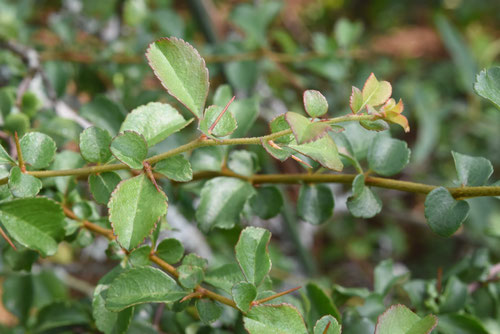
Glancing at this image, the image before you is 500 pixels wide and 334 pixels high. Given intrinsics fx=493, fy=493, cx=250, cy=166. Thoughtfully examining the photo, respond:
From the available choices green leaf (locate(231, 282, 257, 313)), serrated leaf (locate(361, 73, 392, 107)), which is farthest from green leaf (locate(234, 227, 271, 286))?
serrated leaf (locate(361, 73, 392, 107))

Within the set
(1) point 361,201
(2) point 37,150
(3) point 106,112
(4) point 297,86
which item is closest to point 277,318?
(1) point 361,201

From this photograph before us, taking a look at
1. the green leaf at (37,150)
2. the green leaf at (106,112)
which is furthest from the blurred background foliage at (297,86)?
the green leaf at (37,150)

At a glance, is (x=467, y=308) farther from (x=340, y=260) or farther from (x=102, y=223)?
(x=340, y=260)

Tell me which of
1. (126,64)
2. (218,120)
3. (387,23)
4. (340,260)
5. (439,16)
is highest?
(218,120)

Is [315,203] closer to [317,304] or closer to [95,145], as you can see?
[317,304]

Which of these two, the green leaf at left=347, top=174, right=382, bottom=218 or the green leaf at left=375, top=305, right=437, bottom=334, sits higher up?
the green leaf at left=347, top=174, right=382, bottom=218

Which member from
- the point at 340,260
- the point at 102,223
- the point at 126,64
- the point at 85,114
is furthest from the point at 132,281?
the point at 340,260

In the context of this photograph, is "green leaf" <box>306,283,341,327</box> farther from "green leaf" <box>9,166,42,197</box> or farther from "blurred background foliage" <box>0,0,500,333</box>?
"green leaf" <box>9,166,42,197</box>
